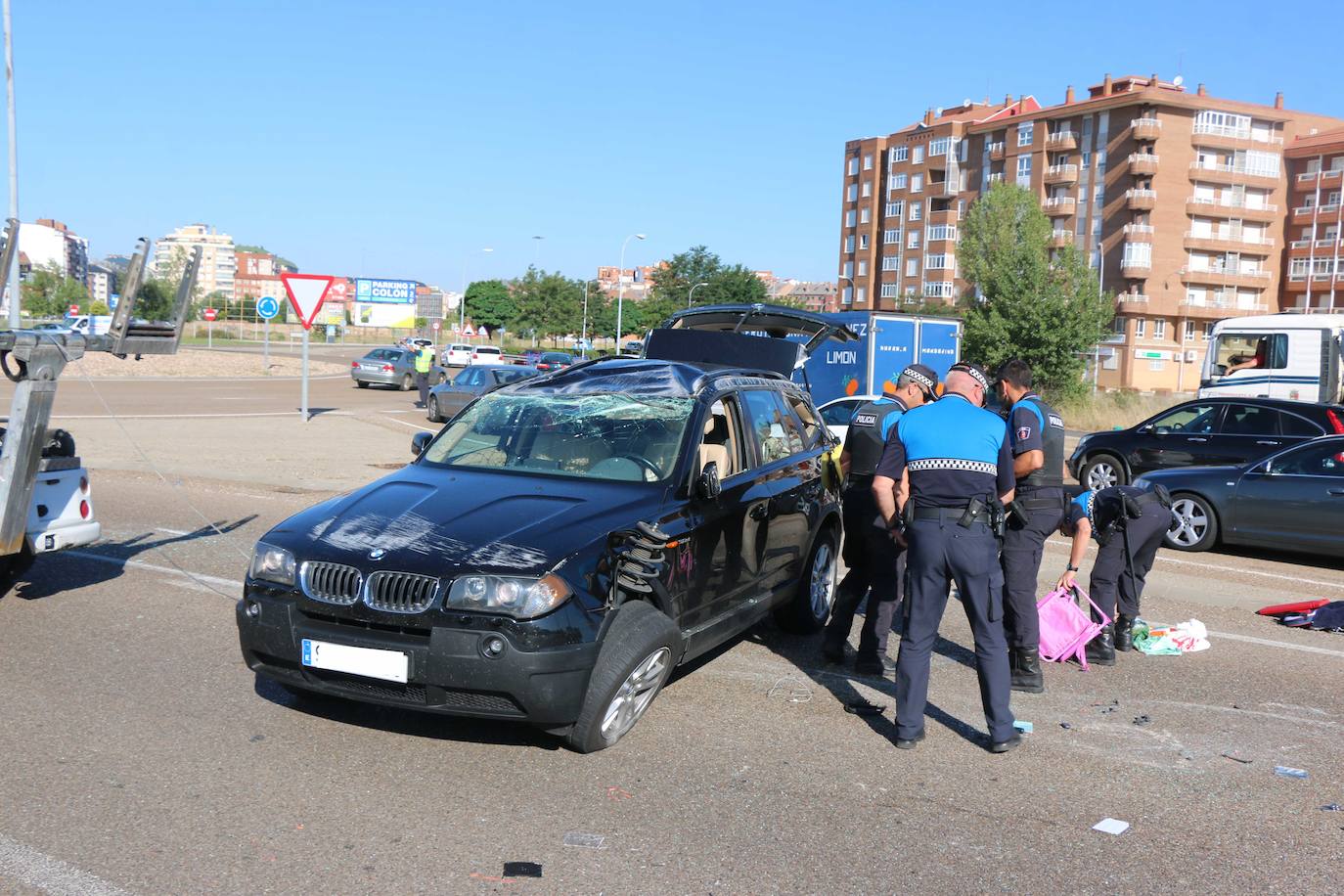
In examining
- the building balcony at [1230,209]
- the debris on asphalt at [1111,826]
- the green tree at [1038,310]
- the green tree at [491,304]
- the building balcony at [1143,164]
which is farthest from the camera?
the green tree at [491,304]

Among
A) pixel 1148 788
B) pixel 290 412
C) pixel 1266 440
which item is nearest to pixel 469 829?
pixel 1148 788

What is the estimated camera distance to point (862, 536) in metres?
6.77

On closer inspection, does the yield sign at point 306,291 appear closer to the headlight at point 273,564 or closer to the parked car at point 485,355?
the headlight at point 273,564

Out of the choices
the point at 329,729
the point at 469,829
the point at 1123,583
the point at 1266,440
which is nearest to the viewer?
the point at 469,829

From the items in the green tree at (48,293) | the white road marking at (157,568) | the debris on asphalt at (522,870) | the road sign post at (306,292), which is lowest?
the white road marking at (157,568)

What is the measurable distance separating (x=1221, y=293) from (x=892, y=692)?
87953mm

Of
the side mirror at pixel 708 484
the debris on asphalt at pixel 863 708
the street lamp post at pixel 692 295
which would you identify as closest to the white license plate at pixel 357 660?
the side mirror at pixel 708 484

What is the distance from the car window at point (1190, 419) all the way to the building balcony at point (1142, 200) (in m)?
71.7

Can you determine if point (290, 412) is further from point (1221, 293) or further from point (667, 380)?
point (1221, 293)

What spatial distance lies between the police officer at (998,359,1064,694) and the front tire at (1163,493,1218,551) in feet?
19.3

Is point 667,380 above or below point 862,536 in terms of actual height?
above

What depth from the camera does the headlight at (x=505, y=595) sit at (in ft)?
15.6

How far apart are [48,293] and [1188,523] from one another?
80.6m

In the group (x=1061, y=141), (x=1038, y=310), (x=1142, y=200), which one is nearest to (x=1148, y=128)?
(x=1142, y=200)
